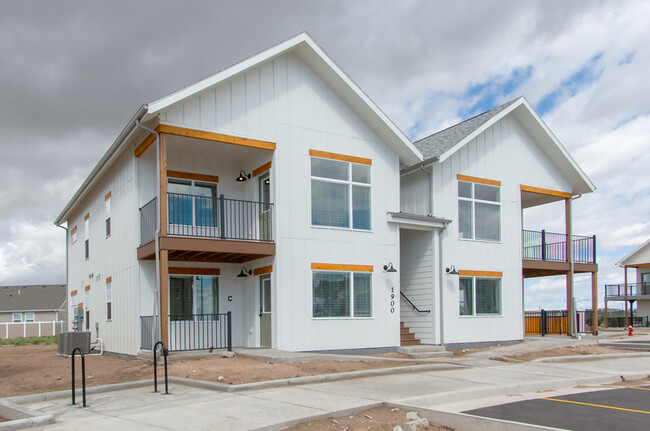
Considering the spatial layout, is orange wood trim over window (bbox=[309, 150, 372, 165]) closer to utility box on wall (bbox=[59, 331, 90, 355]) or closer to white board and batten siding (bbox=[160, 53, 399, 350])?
white board and batten siding (bbox=[160, 53, 399, 350])

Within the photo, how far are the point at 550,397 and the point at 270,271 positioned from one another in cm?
839

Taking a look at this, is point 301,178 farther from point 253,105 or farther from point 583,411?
point 583,411

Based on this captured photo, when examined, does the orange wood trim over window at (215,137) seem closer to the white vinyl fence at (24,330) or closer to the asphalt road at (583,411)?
the asphalt road at (583,411)

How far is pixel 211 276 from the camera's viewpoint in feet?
60.2

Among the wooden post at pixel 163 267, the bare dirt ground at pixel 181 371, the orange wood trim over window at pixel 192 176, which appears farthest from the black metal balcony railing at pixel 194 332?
the orange wood trim over window at pixel 192 176

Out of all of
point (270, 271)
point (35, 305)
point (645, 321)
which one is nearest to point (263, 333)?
point (270, 271)

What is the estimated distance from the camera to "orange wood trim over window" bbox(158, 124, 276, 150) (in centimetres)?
1573

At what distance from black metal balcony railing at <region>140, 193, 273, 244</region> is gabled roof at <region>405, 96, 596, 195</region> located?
565cm

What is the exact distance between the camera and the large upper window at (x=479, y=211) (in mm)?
21125

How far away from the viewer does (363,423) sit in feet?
29.7

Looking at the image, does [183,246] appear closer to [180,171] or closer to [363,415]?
[180,171]

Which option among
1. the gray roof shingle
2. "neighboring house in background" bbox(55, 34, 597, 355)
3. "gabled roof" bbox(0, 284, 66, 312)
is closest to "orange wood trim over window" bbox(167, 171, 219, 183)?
"neighboring house in background" bbox(55, 34, 597, 355)

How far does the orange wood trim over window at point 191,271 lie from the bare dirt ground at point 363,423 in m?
9.42

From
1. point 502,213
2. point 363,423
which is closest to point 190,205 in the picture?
point 363,423
